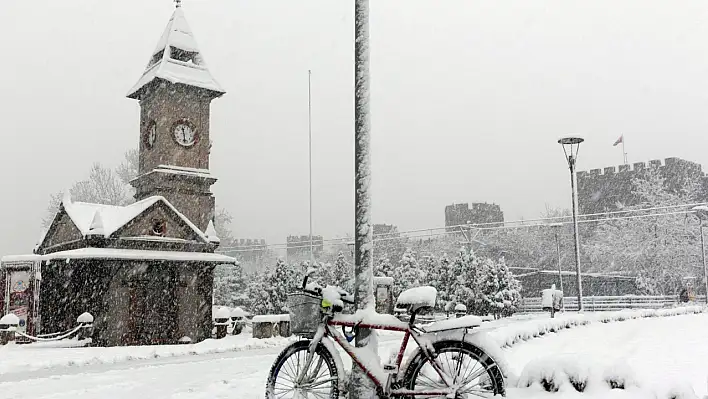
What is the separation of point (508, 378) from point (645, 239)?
55.4 m

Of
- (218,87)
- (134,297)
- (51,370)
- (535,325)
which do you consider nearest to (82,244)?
(134,297)

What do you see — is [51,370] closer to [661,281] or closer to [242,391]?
[242,391]

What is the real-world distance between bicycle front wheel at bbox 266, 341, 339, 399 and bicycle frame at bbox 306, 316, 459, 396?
3.9 inches

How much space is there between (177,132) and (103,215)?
578 centimetres

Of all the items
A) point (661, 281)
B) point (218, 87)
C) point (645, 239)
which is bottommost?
point (661, 281)

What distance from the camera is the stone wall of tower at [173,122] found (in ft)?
95.2

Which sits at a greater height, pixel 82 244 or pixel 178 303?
pixel 82 244

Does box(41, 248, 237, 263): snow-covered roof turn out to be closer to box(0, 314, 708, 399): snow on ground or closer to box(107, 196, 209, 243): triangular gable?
box(107, 196, 209, 243): triangular gable

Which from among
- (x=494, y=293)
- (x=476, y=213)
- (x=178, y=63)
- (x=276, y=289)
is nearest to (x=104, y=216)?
(x=178, y=63)

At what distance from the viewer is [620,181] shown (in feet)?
214

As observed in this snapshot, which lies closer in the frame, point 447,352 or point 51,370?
point 447,352

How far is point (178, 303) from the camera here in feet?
82.4

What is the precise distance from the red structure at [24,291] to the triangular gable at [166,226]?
12.2 ft

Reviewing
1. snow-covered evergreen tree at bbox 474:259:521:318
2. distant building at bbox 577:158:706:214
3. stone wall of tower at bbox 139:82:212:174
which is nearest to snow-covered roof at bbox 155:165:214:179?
stone wall of tower at bbox 139:82:212:174
